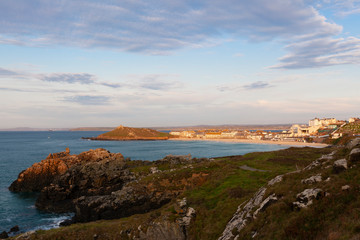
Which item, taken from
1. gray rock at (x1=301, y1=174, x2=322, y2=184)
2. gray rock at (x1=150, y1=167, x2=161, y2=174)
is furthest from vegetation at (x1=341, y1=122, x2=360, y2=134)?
gray rock at (x1=301, y1=174, x2=322, y2=184)

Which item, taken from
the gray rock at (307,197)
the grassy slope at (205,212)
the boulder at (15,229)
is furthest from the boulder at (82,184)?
the gray rock at (307,197)

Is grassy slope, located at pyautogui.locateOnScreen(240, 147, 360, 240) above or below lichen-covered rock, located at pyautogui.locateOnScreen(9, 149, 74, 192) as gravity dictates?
above

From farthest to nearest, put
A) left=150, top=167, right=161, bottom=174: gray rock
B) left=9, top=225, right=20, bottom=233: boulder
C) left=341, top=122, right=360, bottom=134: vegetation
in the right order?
1. left=341, top=122, right=360, bottom=134: vegetation
2. left=150, top=167, right=161, bottom=174: gray rock
3. left=9, top=225, right=20, bottom=233: boulder

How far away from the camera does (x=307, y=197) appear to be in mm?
15539

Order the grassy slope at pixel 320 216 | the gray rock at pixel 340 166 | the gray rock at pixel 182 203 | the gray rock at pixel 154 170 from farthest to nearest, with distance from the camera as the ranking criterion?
the gray rock at pixel 154 170 → the gray rock at pixel 182 203 → the gray rock at pixel 340 166 → the grassy slope at pixel 320 216

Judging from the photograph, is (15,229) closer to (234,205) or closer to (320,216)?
(234,205)

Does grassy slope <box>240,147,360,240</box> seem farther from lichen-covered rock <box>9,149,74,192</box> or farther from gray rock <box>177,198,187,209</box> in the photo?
lichen-covered rock <box>9,149,74,192</box>

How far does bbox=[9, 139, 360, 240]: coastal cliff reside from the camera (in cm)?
1402

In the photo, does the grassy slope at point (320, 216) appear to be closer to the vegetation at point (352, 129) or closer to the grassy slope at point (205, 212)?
the grassy slope at point (205, 212)

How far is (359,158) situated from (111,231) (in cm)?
2399

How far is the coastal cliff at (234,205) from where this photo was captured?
46.0 ft

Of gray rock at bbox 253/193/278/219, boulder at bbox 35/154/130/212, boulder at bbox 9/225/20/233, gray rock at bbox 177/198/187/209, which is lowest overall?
boulder at bbox 9/225/20/233

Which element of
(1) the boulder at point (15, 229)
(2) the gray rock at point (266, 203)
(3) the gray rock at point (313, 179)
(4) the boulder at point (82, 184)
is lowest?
(1) the boulder at point (15, 229)

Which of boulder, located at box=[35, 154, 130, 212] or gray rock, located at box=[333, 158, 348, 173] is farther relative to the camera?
boulder, located at box=[35, 154, 130, 212]
